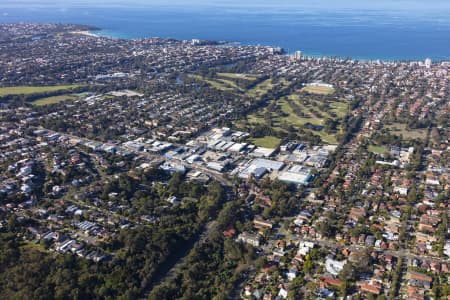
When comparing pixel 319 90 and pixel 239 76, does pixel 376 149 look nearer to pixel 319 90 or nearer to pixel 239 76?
pixel 319 90

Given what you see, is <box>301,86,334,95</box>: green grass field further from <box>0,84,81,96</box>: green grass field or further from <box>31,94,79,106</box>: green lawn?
<box>0,84,81,96</box>: green grass field

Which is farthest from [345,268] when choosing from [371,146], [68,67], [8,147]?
[68,67]

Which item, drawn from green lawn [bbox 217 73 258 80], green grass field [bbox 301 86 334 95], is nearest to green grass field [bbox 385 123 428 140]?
green grass field [bbox 301 86 334 95]

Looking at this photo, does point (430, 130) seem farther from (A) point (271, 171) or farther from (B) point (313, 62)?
(B) point (313, 62)

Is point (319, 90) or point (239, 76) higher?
point (239, 76)

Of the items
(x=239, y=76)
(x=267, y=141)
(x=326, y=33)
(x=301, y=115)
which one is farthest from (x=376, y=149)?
(x=326, y=33)
